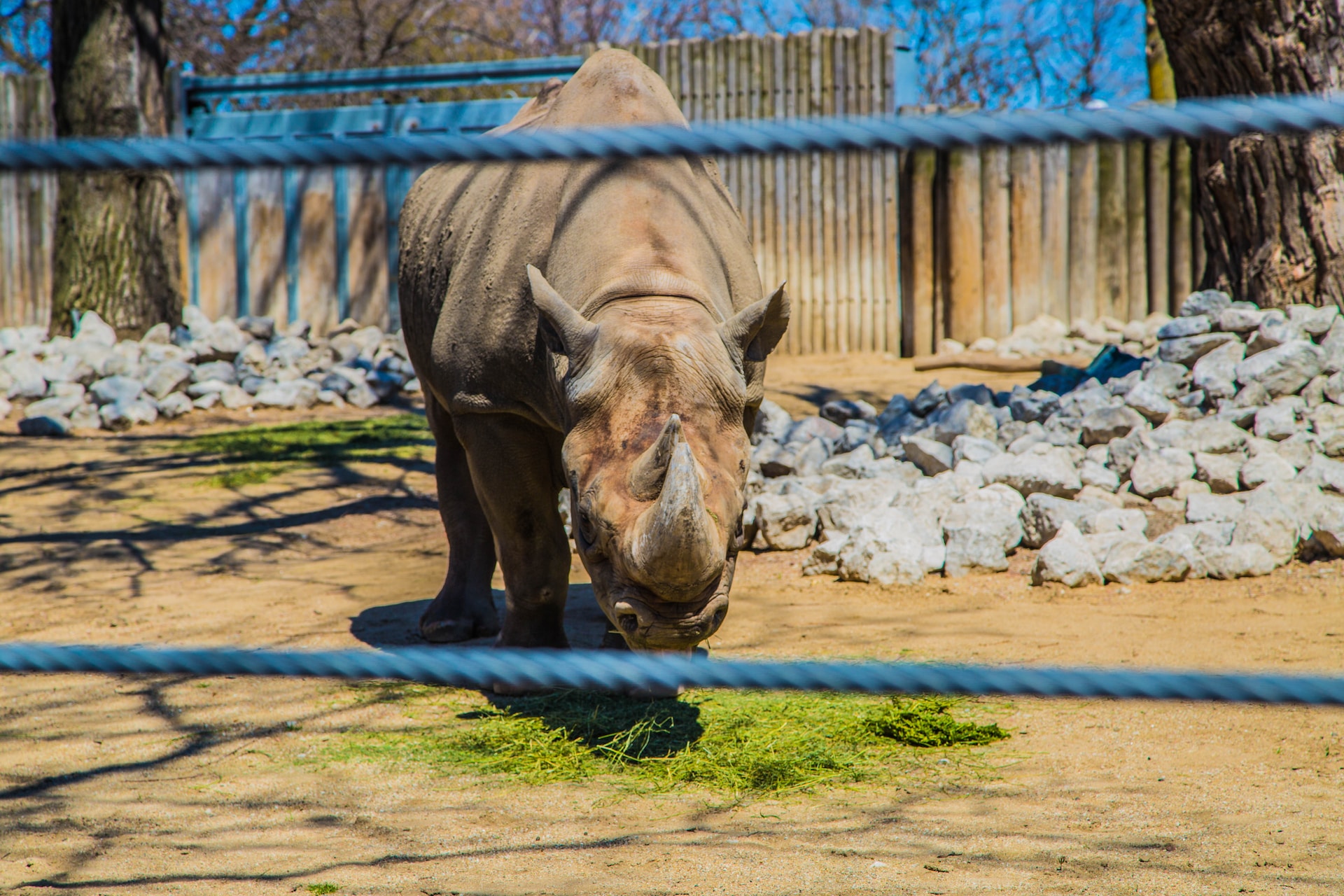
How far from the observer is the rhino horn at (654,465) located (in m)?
2.42

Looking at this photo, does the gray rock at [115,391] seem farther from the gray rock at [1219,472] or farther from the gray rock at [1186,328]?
the gray rock at [1219,472]

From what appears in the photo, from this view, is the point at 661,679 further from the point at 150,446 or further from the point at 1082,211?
the point at 1082,211

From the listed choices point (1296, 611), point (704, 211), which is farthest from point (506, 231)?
point (1296, 611)

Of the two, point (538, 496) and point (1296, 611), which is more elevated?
point (538, 496)

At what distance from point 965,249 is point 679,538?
945 cm

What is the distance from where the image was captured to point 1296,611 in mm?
4676

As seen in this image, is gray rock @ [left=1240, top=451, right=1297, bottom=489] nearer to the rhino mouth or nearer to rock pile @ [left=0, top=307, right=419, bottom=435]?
the rhino mouth

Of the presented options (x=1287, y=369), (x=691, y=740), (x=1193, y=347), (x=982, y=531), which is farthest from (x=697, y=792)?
(x=1193, y=347)

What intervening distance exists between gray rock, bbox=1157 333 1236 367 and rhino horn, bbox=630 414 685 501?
5298mm

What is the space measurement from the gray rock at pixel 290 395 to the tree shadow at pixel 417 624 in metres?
5.27

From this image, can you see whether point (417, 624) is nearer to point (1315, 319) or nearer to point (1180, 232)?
point (1315, 319)

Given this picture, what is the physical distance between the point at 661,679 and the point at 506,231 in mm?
2801

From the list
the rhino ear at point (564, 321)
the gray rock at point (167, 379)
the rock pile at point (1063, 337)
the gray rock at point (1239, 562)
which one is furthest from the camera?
the rock pile at point (1063, 337)

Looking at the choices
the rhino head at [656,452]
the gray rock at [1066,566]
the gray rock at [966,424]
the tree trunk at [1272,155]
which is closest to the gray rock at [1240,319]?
the tree trunk at [1272,155]
